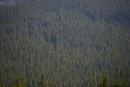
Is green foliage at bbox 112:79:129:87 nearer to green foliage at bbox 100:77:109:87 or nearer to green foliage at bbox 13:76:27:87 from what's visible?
green foliage at bbox 100:77:109:87

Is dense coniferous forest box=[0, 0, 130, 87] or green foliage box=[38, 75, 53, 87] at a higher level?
dense coniferous forest box=[0, 0, 130, 87]

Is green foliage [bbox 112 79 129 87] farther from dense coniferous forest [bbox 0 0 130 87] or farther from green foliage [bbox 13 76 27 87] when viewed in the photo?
green foliage [bbox 13 76 27 87]

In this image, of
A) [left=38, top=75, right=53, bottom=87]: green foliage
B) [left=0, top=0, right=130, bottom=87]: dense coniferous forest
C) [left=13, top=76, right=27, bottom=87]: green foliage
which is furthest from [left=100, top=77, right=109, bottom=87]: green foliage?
[left=13, top=76, right=27, bottom=87]: green foliage

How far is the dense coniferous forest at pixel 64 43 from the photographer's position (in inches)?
117

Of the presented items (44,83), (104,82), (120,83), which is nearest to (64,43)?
(44,83)

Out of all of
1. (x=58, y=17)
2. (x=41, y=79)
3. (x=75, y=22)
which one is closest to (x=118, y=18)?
(x=75, y=22)

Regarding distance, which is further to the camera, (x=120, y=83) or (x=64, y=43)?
(x=64, y=43)

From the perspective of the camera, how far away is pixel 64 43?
10.8 ft

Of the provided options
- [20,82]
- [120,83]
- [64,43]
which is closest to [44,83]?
[20,82]

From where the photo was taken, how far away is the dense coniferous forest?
297 centimetres

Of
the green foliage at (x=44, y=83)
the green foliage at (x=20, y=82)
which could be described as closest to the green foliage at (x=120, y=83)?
the green foliage at (x=44, y=83)

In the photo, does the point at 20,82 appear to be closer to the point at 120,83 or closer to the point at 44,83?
the point at 44,83

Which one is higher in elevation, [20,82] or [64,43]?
[64,43]

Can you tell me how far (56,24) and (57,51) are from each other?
1.57 feet
